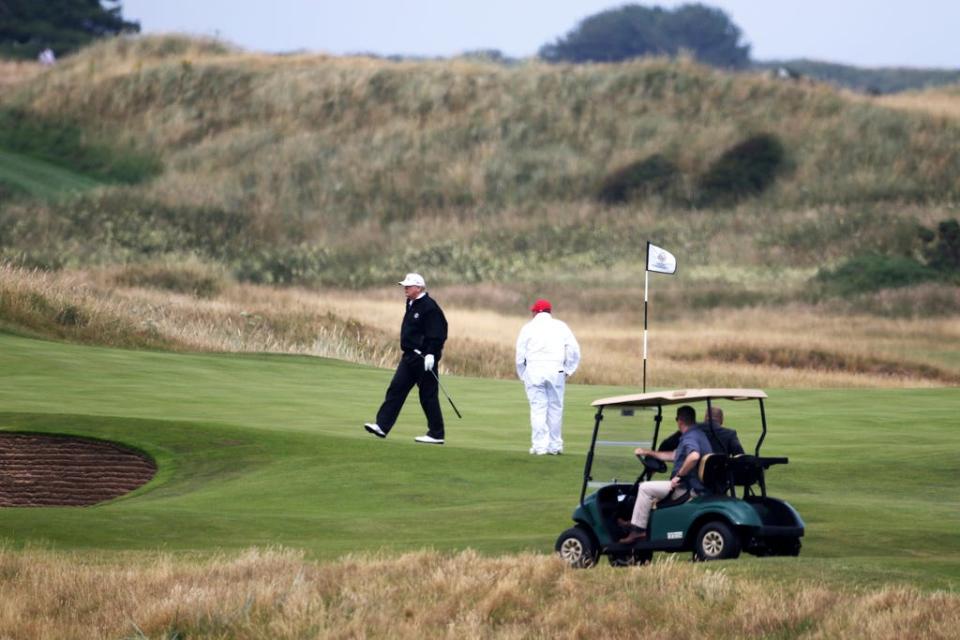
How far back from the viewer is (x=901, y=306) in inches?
2504

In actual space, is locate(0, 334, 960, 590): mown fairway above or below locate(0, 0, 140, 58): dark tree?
below

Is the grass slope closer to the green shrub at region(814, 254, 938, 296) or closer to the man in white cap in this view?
the green shrub at region(814, 254, 938, 296)

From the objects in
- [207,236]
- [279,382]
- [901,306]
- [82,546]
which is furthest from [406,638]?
[207,236]

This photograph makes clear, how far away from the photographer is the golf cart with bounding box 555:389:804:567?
15852 mm

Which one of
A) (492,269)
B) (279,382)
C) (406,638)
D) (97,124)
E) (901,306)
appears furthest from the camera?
(97,124)

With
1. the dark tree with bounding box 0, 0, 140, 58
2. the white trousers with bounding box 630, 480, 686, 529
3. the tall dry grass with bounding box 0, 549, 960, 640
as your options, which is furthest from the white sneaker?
the dark tree with bounding box 0, 0, 140, 58

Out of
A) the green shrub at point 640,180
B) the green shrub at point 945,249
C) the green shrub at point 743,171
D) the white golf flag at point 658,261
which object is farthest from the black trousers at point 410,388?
the green shrub at point 640,180

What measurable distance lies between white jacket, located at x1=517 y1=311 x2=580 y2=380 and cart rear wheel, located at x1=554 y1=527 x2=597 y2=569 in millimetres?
6883

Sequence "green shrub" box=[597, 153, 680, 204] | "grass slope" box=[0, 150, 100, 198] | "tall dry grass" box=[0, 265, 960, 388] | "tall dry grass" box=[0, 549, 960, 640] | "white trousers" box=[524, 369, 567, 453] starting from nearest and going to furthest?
"tall dry grass" box=[0, 549, 960, 640], "white trousers" box=[524, 369, 567, 453], "tall dry grass" box=[0, 265, 960, 388], "grass slope" box=[0, 150, 100, 198], "green shrub" box=[597, 153, 680, 204]

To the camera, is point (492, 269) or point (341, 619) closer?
point (341, 619)

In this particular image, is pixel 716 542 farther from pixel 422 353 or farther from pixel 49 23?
pixel 49 23

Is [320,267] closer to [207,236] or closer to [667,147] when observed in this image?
[207,236]

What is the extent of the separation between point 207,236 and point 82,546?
64070mm

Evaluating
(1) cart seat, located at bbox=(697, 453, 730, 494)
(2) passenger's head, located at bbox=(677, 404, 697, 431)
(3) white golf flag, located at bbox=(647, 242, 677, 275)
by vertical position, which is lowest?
(1) cart seat, located at bbox=(697, 453, 730, 494)
